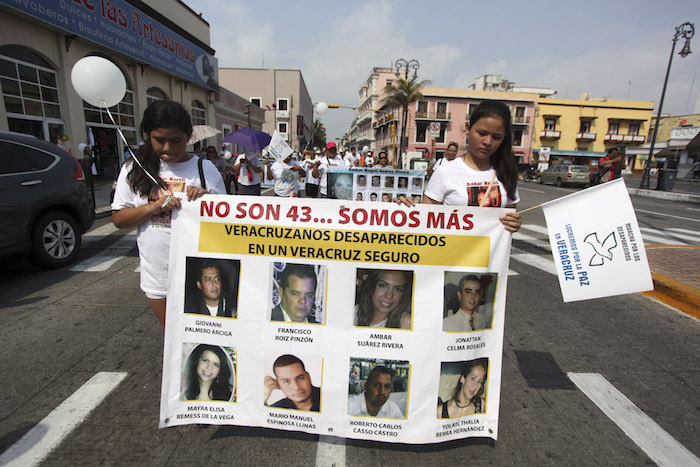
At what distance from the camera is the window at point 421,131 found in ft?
174

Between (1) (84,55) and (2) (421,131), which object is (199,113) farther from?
(2) (421,131)

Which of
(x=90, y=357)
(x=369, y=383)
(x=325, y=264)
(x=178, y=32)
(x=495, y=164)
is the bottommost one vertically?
(x=90, y=357)

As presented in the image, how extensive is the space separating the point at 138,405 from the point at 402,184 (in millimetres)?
7155

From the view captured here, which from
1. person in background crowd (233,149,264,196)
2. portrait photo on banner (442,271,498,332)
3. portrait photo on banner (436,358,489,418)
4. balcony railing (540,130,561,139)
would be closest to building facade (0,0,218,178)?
person in background crowd (233,149,264,196)

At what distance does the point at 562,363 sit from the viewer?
314cm

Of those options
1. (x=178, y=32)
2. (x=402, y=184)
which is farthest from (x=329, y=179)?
(x=178, y=32)

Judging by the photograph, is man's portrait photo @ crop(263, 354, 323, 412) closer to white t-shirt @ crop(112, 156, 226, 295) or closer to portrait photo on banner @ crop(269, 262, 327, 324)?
portrait photo on banner @ crop(269, 262, 327, 324)

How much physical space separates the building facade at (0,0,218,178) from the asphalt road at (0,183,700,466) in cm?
827

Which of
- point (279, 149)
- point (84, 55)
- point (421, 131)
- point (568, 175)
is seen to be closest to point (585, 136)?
point (421, 131)

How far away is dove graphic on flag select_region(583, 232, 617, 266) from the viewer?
201 centimetres

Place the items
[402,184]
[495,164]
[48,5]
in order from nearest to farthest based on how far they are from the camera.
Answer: [495,164] → [402,184] → [48,5]

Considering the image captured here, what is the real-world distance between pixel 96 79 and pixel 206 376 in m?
2.06

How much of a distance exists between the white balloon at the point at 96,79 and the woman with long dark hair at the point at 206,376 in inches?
68.6

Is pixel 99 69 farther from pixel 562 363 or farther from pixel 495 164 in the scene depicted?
pixel 562 363
